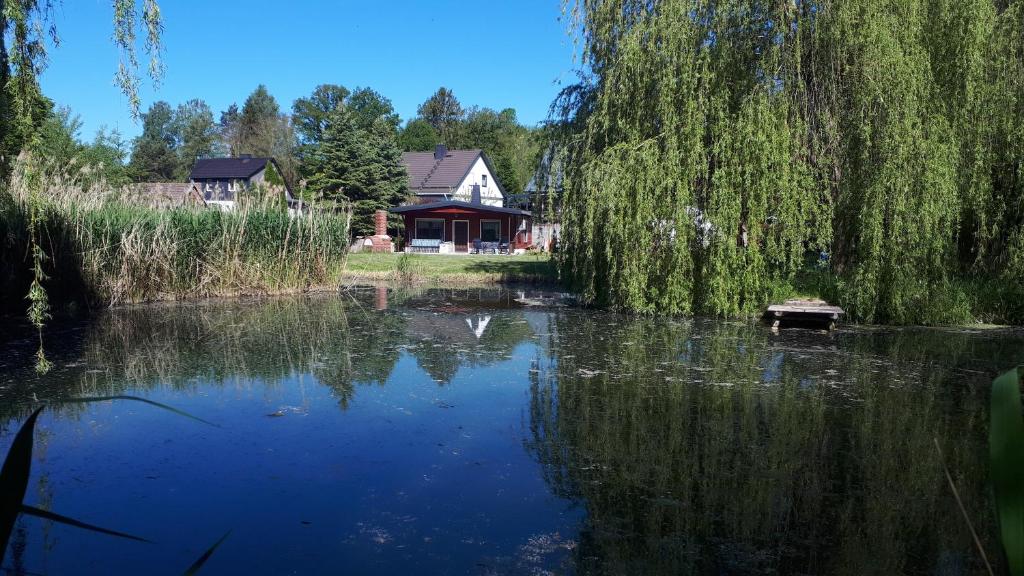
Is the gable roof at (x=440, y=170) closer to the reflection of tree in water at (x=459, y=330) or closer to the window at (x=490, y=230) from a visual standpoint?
the window at (x=490, y=230)

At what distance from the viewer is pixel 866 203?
1222 cm

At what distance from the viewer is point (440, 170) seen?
43.9m

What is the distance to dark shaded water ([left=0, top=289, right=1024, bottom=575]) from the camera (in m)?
3.98

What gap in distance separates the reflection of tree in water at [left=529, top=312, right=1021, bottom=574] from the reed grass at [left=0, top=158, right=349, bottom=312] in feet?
27.7

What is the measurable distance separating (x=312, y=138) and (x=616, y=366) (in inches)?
2377

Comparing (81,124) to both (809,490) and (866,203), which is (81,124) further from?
(809,490)

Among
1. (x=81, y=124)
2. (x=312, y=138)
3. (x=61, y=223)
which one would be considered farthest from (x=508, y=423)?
(x=312, y=138)

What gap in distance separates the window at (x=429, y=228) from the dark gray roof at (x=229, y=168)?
56.5 ft

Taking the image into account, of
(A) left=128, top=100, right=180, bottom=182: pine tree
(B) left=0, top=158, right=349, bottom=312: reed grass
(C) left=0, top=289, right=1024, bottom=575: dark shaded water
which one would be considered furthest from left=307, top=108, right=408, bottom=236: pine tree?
(A) left=128, top=100, right=180, bottom=182: pine tree

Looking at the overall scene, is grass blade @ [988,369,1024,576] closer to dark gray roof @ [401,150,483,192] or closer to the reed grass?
the reed grass

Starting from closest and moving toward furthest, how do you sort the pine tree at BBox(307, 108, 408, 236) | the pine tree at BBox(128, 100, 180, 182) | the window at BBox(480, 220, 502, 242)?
the pine tree at BBox(307, 108, 408, 236)
the window at BBox(480, 220, 502, 242)
the pine tree at BBox(128, 100, 180, 182)

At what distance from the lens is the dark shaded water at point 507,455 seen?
398 cm

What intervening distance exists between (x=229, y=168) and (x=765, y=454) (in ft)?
161

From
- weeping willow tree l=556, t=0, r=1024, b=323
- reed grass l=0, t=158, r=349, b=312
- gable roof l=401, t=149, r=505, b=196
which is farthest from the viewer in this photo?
gable roof l=401, t=149, r=505, b=196
